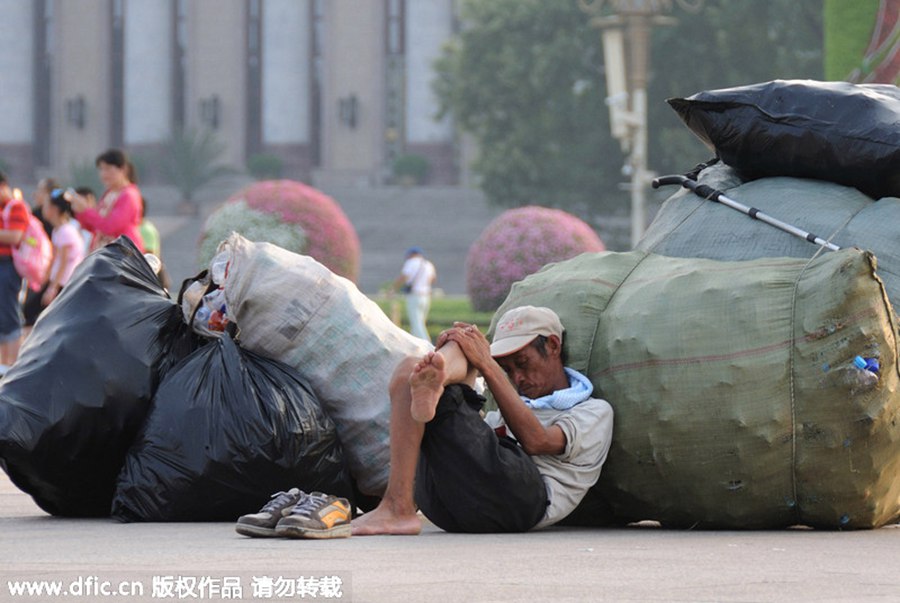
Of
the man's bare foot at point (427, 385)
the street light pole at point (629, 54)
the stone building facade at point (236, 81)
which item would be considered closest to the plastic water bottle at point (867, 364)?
the man's bare foot at point (427, 385)

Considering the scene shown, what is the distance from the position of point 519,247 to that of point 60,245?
9.58 m

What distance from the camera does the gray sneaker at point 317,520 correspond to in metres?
5.00

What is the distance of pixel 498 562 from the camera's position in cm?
447

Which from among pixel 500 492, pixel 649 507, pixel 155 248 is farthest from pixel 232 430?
pixel 155 248

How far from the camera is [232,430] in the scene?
219 inches

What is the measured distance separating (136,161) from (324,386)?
4988 centimetres

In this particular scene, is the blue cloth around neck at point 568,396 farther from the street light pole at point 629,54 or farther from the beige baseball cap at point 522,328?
the street light pole at point 629,54

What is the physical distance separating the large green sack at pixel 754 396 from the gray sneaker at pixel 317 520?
85 centimetres

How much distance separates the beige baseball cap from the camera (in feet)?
17.6

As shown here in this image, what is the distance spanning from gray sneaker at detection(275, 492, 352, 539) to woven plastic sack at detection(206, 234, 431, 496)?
0.61m

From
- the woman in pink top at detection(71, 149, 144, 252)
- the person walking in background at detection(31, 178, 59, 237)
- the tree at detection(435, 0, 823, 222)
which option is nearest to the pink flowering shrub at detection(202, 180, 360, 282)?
the person walking in background at detection(31, 178, 59, 237)

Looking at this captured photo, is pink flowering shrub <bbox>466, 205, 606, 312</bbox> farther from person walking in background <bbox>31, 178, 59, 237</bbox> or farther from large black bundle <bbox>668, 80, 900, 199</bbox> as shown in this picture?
large black bundle <bbox>668, 80, 900, 199</bbox>

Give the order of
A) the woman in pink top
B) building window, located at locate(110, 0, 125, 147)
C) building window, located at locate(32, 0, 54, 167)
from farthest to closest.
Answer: building window, located at locate(32, 0, 54, 167) → building window, located at locate(110, 0, 125, 147) → the woman in pink top

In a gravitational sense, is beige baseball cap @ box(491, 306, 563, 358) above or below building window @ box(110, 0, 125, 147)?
below
